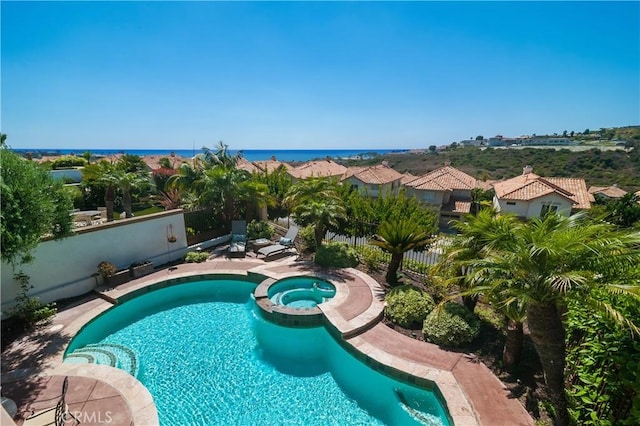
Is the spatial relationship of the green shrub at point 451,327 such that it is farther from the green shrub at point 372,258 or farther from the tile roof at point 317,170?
the tile roof at point 317,170

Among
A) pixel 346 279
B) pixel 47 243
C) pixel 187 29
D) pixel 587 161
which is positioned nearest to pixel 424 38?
pixel 187 29

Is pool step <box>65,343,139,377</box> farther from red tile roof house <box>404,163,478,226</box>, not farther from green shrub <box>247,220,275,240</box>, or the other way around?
red tile roof house <box>404,163,478,226</box>

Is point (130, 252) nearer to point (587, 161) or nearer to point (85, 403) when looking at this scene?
point (85, 403)

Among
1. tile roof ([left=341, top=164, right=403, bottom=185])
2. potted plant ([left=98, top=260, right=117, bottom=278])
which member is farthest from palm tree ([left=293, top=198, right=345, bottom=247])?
tile roof ([left=341, top=164, right=403, bottom=185])

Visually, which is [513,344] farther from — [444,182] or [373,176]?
[373,176]

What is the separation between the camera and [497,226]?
22.5 ft

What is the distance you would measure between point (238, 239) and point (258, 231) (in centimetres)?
138

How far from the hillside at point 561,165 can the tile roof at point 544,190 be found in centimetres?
2675

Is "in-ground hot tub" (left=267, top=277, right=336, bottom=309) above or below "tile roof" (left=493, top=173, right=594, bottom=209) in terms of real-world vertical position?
below

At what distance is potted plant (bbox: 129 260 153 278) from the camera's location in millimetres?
11906

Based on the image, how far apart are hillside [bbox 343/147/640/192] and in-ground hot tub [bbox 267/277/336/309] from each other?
206 feet

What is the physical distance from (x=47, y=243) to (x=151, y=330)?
4.75 meters

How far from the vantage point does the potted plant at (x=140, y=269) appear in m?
11.9

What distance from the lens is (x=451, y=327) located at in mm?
8078
